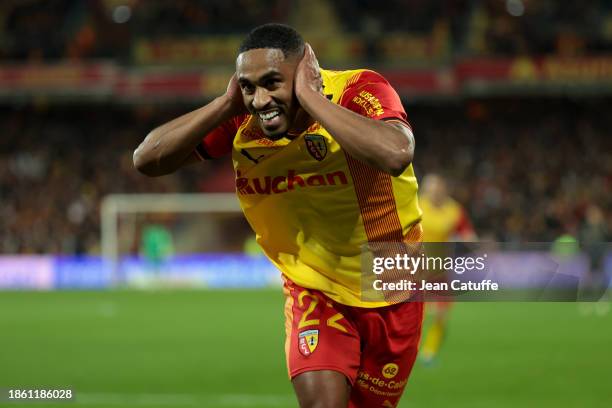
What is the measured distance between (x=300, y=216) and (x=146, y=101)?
31449mm

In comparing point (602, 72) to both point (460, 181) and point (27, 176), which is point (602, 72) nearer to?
point (460, 181)

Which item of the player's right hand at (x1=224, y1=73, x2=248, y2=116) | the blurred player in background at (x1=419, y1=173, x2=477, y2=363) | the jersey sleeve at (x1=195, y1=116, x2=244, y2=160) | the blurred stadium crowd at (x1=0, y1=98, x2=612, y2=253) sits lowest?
the player's right hand at (x1=224, y1=73, x2=248, y2=116)

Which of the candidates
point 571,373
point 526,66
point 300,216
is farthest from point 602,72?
point 300,216

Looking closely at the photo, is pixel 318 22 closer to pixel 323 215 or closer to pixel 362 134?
pixel 323 215

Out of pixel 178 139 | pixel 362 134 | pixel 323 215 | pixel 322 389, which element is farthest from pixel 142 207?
pixel 362 134

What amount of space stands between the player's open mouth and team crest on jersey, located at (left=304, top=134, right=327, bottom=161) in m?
0.49

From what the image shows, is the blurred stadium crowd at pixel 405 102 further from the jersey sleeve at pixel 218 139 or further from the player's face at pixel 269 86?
the player's face at pixel 269 86

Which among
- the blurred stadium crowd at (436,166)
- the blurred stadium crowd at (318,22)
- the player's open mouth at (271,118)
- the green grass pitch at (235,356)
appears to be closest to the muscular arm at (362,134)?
the player's open mouth at (271,118)

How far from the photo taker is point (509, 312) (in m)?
21.9

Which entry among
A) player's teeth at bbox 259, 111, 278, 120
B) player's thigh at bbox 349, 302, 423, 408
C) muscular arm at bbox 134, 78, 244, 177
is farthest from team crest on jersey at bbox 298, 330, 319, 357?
player's teeth at bbox 259, 111, 278, 120

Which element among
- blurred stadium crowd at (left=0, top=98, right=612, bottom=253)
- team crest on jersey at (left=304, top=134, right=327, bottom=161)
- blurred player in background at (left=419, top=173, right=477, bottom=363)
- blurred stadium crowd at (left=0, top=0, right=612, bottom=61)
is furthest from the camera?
blurred stadium crowd at (left=0, top=0, right=612, bottom=61)

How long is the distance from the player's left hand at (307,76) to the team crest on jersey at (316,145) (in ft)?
1.18

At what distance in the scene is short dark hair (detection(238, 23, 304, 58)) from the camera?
3.93 m

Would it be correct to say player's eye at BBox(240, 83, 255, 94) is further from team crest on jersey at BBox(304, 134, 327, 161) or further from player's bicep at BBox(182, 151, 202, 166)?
player's bicep at BBox(182, 151, 202, 166)
